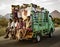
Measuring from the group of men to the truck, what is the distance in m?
0.29

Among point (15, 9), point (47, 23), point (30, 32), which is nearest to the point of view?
point (30, 32)

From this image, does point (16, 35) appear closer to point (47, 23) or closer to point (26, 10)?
point (26, 10)

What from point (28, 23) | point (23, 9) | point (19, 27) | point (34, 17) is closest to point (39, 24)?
point (34, 17)

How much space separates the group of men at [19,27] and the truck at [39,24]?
0.95 feet

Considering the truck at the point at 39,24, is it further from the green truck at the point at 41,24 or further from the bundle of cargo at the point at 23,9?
the bundle of cargo at the point at 23,9

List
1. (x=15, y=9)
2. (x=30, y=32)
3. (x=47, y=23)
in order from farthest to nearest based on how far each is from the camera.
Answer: (x=47, y=23) < (x=15, y=9) < (x=30, y=32)

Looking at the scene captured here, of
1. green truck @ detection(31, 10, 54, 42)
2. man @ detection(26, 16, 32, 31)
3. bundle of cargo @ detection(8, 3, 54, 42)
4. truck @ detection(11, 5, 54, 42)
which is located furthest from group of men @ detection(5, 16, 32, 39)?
green truck @ detection(31, 10, 54, 42)

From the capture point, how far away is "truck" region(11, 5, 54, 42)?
16.8m

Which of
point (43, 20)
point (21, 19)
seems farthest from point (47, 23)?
point (21, 19)

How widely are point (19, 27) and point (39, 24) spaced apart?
1.50 meters

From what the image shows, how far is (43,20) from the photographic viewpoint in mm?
18672

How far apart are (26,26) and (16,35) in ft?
3.14

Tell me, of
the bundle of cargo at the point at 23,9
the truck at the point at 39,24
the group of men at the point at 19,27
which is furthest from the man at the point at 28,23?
the bundle of cargo at the point at 23,9

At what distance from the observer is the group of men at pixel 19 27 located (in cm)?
1686
